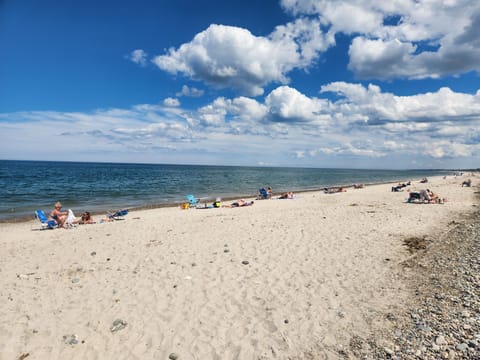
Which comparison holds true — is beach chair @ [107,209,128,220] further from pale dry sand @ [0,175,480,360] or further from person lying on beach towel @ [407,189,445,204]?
person lying on beach towel @ [407,189,445,204]

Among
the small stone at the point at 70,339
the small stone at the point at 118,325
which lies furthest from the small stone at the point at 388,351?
the small stone at the point at 70,339

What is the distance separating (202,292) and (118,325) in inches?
70.3

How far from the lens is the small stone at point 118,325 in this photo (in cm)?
494

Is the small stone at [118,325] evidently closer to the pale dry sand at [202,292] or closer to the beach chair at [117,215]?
the pale dry sand at [202,292]

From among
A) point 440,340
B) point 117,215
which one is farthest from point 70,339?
point 117,215

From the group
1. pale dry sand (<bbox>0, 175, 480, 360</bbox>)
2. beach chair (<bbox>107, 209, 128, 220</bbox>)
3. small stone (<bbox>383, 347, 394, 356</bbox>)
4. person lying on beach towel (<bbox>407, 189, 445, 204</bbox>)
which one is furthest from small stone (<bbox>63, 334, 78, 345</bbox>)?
person lying on beach towel (<bbox>407, 189, 445, 204</bbox>)

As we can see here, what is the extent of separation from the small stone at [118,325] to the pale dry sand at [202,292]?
89 millimetres

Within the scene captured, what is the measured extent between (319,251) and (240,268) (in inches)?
109

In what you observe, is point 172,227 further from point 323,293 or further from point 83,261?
point 323,293

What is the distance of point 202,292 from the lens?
6.19m

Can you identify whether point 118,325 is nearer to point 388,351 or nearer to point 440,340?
point 388,351

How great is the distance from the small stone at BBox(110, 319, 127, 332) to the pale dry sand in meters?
0.09

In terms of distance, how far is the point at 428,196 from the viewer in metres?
18.8

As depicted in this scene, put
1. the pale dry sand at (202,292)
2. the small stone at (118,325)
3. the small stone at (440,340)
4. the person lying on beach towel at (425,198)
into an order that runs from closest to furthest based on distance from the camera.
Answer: the small stone at (440,340), the pale dry sand at (202,292), the small stone at (118,325), the person lying on beach towel at (425,198)
